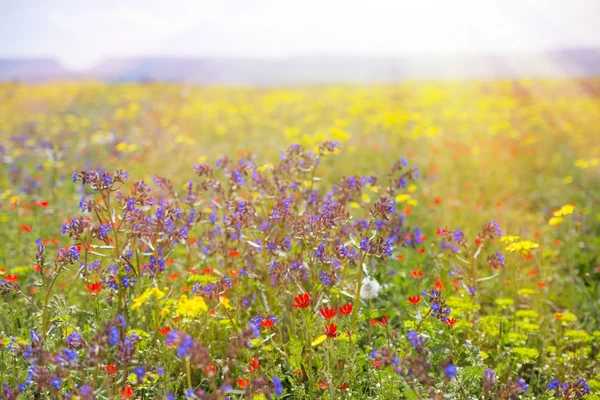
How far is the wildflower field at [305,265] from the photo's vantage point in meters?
2.62

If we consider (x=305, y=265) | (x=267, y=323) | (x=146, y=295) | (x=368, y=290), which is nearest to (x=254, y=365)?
(x=267, y=323)

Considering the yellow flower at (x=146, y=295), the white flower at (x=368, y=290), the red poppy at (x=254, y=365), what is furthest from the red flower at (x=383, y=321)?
the yellow flower at (x=146, y=295)

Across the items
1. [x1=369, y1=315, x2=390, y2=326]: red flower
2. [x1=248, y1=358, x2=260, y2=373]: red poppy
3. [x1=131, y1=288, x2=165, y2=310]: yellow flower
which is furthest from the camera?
[x1=369, y1=315, x2=390, y2=326]: red flower

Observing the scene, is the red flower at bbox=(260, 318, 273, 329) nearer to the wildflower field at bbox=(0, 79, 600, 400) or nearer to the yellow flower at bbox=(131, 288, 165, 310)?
the wildflower field at bbox=(0, 79, 600, 400)

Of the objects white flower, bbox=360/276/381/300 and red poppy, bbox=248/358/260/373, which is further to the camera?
white flower, bbox=360/276/381/300

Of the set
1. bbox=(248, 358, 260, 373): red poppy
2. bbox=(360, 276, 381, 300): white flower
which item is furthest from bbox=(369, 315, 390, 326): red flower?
bbox=(248, 358, 260, 373): red poppy

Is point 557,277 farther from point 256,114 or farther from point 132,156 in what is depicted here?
point 256,114

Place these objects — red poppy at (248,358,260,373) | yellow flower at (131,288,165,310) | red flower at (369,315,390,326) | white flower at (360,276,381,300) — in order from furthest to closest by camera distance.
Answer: white flower at (360,276,381,300) → red flower at (369,315,390,326) → red poppy at (248,358,260,373) → yellow flower at (131,288,165,310)

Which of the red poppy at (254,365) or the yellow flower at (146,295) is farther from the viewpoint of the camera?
the red poppy at (254,365)

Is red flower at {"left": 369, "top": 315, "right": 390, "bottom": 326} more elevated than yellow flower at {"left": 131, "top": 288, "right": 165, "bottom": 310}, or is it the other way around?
yellow flower at {"left": 131, "top": 288, "right": 165, "bottom": 310}

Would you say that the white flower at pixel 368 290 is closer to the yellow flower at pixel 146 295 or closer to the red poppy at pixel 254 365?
the red poppy at pixel 254 365

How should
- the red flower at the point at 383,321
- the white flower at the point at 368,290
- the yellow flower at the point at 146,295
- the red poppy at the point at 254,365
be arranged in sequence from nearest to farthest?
the yellow flower at the point at 146,295
the red poppy at the point at 254,365
the red flower at the point at 383,321
the white flower at the point at 368,290

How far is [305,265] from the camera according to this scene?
324 cm

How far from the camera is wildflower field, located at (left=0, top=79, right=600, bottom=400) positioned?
8.61 feet
